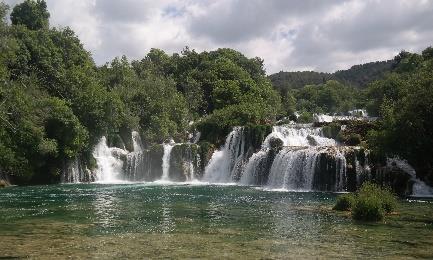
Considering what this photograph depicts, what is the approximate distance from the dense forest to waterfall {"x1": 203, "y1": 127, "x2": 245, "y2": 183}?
2999 millimetres

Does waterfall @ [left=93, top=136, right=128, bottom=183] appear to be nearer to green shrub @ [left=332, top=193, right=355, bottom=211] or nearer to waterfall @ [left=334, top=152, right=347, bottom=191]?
waterfall @ [left=334, top=152, right=347, bottom=191]

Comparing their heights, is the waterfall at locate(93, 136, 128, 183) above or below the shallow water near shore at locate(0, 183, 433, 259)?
above

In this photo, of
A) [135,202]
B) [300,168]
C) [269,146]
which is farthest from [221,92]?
[135,202]

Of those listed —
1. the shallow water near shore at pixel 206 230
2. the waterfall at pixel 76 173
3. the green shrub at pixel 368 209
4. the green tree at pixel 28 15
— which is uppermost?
the green tree at pixel 28 15

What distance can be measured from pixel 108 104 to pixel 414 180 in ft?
105

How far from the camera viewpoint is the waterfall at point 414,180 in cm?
3428

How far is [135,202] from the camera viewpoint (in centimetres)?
2853

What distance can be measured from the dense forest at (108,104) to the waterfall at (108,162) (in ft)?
5.85

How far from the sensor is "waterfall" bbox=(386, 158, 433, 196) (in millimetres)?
34281

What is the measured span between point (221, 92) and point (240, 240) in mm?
61426

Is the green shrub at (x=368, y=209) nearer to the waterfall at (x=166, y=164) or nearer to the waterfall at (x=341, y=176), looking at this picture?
the waterfall at (x=341, y=176)

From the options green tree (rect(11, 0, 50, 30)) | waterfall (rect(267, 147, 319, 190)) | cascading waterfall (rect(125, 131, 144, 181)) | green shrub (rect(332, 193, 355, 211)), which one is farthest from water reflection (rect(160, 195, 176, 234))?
green tree (rect(11, 0, 50, 30))

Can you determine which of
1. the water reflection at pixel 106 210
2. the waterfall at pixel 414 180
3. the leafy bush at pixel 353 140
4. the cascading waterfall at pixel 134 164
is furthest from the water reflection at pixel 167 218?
the cascading waterfall at pixel 134 164

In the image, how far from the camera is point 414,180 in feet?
115
